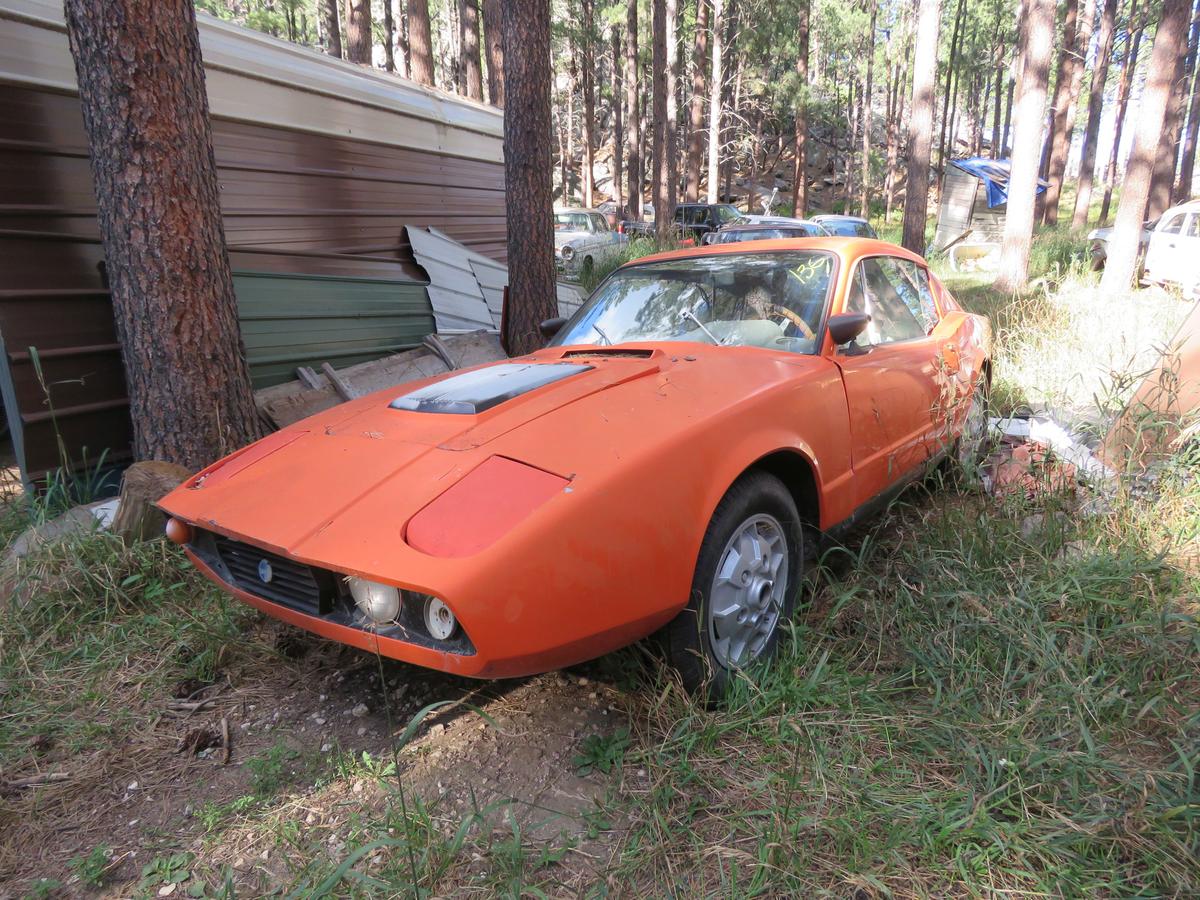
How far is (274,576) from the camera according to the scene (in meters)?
2.04

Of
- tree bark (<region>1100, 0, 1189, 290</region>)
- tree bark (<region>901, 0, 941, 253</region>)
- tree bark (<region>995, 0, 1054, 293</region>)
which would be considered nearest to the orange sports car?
tree bark (<region>1100, 0, 1189, 290</region>)

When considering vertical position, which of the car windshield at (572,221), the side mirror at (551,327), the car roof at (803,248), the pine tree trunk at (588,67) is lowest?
the side mirror at (551,327)

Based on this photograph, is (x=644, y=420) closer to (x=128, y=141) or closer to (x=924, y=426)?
(x=924, y=426)

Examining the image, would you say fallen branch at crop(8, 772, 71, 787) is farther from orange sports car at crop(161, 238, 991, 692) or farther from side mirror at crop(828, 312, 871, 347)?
side mirror at crop(828, 312, 871, 347)

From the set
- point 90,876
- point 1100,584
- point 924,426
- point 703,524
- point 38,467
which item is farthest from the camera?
point 38,467

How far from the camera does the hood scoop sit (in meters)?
2.39

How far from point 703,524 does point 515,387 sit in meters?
0.89

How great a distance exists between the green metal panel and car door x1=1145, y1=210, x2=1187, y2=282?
11220 mm

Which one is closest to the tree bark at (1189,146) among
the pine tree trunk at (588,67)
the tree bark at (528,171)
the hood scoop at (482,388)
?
the pine tree trunk at (588,67)

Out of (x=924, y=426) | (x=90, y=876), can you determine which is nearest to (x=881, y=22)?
(x=924, y=426)

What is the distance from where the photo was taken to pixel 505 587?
5.35ft

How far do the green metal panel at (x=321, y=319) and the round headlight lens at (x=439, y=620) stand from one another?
3637mm

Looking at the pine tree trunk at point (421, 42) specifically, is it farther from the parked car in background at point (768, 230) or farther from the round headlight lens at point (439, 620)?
the round headlight lens at point (439, 620)

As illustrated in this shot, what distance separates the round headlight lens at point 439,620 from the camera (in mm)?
1708
